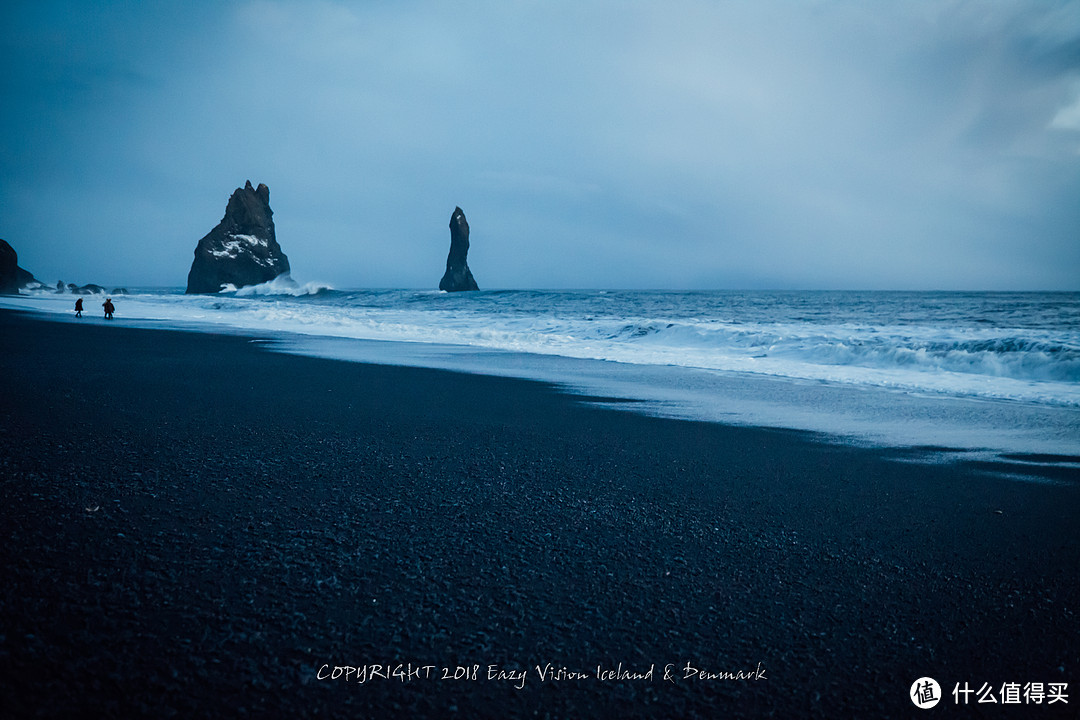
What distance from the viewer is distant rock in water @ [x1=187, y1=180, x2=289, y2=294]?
85.0m

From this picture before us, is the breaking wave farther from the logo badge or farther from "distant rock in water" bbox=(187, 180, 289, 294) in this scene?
the logo badge

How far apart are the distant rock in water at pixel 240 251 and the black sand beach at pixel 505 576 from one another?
93899mm

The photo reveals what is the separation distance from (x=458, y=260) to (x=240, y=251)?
35412 mm

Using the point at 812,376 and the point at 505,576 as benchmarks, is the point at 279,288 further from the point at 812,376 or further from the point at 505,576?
the point at 505,576

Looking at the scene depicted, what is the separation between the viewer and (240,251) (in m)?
86.2

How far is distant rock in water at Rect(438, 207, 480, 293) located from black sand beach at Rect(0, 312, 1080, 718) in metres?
98.0

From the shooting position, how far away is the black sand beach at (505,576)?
1.45 m

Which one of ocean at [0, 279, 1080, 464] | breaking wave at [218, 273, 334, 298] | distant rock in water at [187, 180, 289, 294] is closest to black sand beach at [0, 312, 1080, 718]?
ocean at [0, 279, 1080, 464]

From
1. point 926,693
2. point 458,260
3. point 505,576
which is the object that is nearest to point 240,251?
point 458,260

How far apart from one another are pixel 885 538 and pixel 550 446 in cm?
220

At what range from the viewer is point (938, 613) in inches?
76.0

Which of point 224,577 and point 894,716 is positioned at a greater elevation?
point 224,577

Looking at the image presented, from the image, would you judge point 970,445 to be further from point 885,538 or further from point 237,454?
point 237,454

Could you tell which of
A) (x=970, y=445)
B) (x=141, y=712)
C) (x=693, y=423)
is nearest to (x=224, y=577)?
(x=141, y=712)
